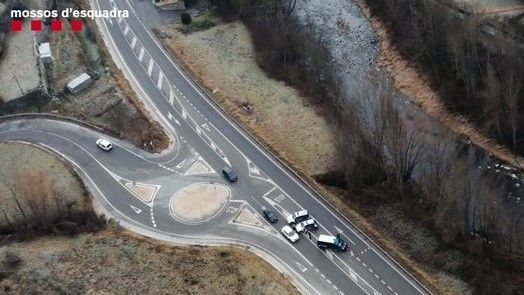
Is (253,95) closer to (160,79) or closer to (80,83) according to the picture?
(160,79)

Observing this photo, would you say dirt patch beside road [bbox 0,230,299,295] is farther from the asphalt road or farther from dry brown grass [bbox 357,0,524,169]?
dry brown grass [bbox 357,0,524,169]

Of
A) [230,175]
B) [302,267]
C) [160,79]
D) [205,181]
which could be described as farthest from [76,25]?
[302,267]

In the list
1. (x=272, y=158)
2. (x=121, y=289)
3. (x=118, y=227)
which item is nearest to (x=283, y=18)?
(x=272, y=158)

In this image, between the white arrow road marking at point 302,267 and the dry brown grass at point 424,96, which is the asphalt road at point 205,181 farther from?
the dry brown grass at point 424,96

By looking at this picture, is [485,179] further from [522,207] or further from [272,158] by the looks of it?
[272,158]

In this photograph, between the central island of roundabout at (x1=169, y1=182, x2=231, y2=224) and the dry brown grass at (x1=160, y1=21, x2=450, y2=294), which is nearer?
the dry brown grass at (x1=160, y1=21, x2=450, y2=294)

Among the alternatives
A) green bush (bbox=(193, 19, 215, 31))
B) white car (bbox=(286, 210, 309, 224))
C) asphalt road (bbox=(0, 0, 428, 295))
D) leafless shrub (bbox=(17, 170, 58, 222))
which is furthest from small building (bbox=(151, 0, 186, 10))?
white car (bbox=(286, 210, 309, 224))

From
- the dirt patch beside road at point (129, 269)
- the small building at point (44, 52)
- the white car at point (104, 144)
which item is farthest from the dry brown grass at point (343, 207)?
the small building at point (44, 52)
